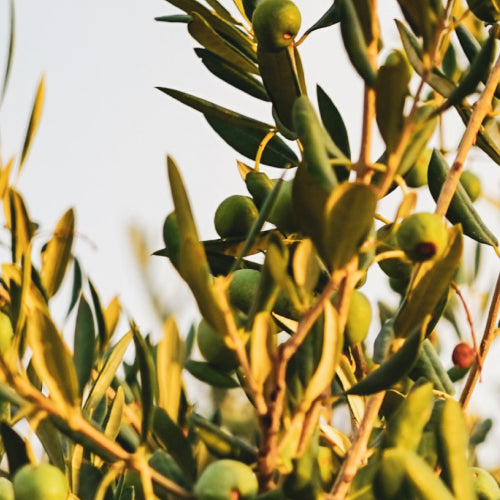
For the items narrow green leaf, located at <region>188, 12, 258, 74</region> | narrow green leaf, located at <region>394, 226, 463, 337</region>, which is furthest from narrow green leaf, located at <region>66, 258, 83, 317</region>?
narrow green leaf, located at <region>394, 226, 463, 337</region>

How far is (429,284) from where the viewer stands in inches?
30.1

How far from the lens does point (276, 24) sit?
0.93 metres

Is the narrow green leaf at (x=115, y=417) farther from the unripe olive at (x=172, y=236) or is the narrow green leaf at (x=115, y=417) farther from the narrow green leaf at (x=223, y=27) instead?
the narrow green leaf at (x=223, y=27)

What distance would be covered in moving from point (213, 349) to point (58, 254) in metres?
0.23

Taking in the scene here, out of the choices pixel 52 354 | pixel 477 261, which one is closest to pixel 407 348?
pixel 52 354

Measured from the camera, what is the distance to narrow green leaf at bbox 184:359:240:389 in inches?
31.7

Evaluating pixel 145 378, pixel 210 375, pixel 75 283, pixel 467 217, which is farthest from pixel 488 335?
pixel 75 283

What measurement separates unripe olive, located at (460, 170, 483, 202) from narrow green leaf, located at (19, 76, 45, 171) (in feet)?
2.18

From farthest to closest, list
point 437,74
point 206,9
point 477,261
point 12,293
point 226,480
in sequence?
point 477,261 < point 206,9 < point 437,74 < point 12,293 < point 226,480

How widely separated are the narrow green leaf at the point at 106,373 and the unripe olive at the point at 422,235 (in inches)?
14.5

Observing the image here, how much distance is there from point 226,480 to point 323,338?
5.5 inches

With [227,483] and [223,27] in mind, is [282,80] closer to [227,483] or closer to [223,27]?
[223,27]

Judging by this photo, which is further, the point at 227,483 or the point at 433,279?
the point at 433,279

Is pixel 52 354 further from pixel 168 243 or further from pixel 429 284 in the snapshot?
pixel 429 284
